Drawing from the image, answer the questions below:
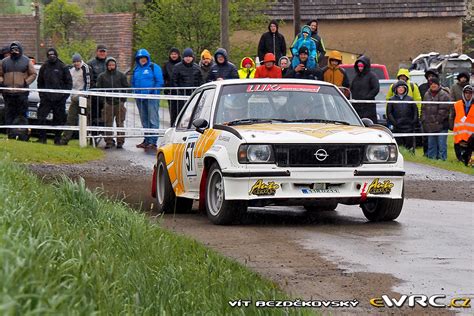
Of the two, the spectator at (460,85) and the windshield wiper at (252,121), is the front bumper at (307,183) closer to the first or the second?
the windshield wiper at (252,121)

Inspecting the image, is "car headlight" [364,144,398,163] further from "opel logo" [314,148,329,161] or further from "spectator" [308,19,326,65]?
"spectator" [308,19,326,65]

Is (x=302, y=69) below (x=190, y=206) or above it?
above

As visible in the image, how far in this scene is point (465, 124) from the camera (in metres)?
23.9

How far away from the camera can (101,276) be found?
7008 millimetres

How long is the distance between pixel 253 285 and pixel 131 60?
67.2 metres

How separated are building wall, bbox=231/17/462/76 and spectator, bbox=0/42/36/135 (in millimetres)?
36085

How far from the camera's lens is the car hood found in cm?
1255

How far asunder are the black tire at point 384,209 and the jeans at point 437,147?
39.8 ft

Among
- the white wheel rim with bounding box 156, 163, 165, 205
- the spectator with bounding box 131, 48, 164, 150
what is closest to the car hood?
the white wheel rim with bounding box 156, 163, 165, 205

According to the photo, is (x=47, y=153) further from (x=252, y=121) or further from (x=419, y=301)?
(x=419, y=301)

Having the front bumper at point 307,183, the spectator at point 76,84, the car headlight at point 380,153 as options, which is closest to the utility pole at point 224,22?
the spectator at point 76,84

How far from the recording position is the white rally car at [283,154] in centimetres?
1249

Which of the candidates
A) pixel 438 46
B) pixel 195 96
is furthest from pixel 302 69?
pixel 438 46

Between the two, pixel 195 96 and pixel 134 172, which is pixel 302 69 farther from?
pixel 195 96
